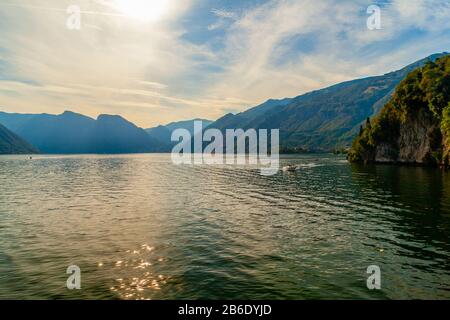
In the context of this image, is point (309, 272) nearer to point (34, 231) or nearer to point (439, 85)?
point (34, 231)

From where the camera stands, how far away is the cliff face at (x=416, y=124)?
461 ft

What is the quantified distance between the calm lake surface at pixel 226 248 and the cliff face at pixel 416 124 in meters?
97.9

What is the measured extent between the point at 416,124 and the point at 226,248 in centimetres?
16084

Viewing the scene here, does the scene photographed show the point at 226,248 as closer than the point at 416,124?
Yes

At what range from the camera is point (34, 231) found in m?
39.8

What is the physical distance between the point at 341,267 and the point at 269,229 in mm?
13915

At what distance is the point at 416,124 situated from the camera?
160000 mm

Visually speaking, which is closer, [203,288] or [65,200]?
[203,288]

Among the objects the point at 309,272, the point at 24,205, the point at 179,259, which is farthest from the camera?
the point at 24,205

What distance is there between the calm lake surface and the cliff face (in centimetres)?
9785

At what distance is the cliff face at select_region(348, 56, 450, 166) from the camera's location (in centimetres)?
14050

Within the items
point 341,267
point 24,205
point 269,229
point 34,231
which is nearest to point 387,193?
point 269,229

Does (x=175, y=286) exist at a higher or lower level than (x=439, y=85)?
lower
